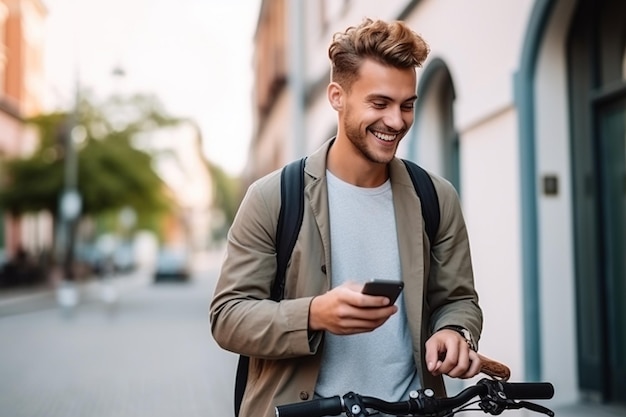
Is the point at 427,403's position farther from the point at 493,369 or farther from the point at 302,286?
the point at 302,286

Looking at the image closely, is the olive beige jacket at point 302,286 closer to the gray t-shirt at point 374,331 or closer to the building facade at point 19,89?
the gray t-shirt at point 374,331

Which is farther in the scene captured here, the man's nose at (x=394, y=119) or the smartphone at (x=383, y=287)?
the man's nose at (x=394, y=119)

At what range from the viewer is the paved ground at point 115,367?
8234 mm

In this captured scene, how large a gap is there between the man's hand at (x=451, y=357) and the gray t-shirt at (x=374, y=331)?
17cm

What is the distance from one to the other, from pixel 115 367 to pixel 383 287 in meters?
10.2

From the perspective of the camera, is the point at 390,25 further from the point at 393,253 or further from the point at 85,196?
the point at 85,196

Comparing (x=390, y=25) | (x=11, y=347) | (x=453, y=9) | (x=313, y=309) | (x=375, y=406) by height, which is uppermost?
(x=453, y=9)

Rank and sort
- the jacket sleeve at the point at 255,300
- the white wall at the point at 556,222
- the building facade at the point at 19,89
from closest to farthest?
the jacket sleeve at the point at 255,300, the white wall at the point at 556,222, the building facade at the point at 19,89

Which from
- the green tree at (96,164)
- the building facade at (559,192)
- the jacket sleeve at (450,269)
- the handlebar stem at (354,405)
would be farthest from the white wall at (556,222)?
the green tree at (96,164)

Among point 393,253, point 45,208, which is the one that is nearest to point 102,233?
point 45,208

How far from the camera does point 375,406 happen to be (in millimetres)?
1987

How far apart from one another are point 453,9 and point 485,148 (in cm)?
155

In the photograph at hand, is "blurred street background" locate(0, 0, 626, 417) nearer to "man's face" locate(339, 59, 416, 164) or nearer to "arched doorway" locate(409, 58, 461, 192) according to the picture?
"arched doorway" locate(409, 58, 461, 192)

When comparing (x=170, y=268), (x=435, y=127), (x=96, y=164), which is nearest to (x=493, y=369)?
(x=435, y=127)
